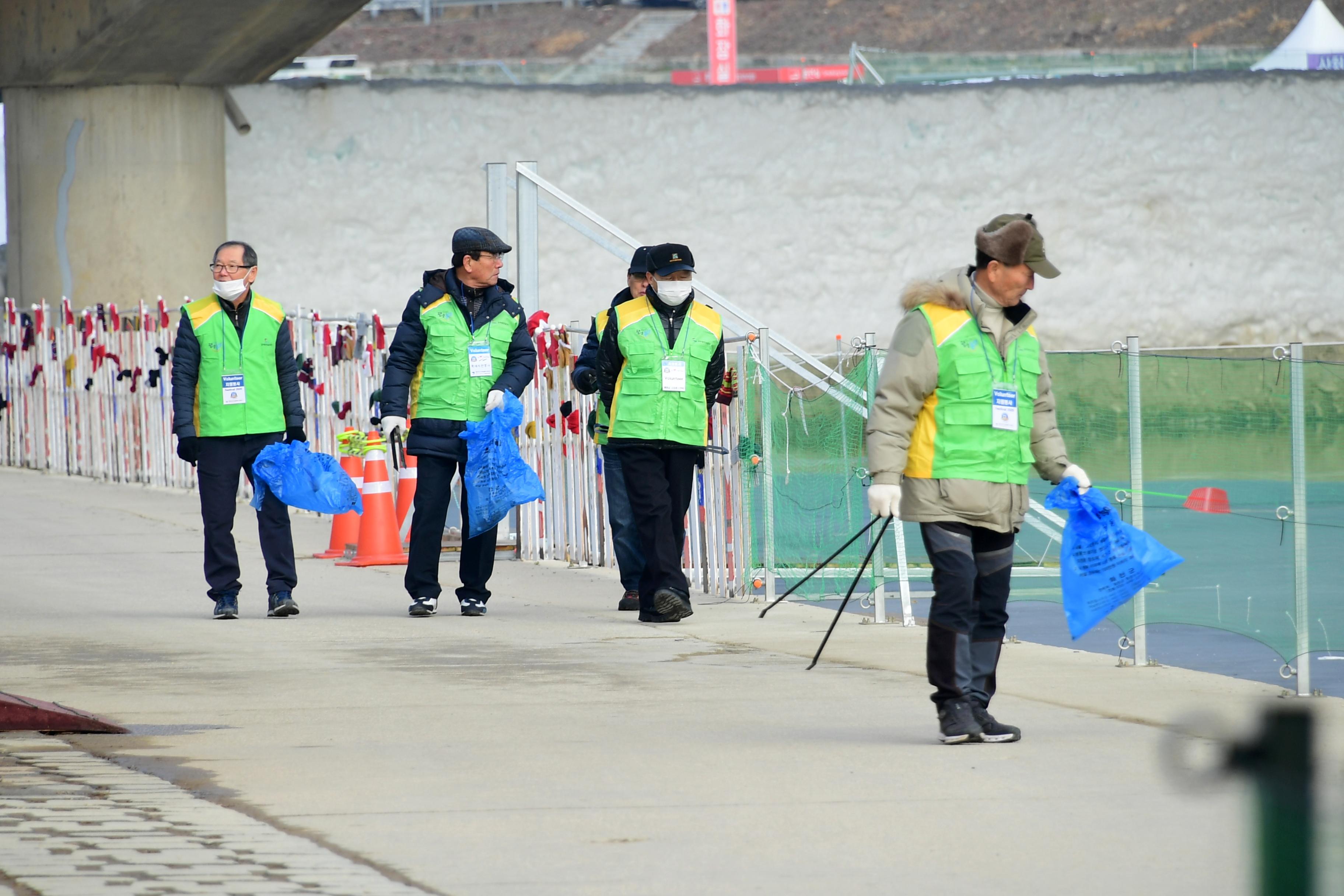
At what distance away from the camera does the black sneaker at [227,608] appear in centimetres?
972

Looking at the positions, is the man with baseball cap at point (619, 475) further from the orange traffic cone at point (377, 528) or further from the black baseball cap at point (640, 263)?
the orange traffic cone at point (377, 528)

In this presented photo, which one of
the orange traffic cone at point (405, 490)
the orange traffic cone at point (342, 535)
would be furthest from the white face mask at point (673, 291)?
the orange traffic cone at point (342, 535)

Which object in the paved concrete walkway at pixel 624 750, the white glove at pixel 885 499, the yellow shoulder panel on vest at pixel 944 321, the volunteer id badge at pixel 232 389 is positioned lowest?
the paved concrete walkway at pixel 624 750

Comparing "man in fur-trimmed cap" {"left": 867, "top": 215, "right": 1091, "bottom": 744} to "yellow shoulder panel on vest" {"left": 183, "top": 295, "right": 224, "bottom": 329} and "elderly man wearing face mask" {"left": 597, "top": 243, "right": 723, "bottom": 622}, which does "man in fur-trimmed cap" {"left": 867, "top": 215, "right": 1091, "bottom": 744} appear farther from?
"yellow shoulder panel on vest" {"left": 183, "top": 295, "right": 224, "bottom": 329}

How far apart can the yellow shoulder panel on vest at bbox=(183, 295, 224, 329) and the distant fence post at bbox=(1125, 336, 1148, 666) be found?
4.37 meters

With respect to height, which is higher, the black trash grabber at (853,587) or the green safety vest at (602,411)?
the green safety vest at (602,411)

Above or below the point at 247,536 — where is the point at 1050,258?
Answer: above

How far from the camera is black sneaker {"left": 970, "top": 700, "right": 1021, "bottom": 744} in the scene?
20.0ft

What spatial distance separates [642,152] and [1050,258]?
4.51 meters

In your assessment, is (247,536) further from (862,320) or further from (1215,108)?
(1215,108)

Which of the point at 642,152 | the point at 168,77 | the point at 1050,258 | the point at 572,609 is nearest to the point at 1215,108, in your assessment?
the point at 1050,258

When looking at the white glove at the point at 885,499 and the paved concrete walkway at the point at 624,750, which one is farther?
the white glove at the point at 885,499

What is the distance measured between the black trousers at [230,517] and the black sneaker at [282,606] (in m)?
0.03

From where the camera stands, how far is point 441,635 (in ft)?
29.9
